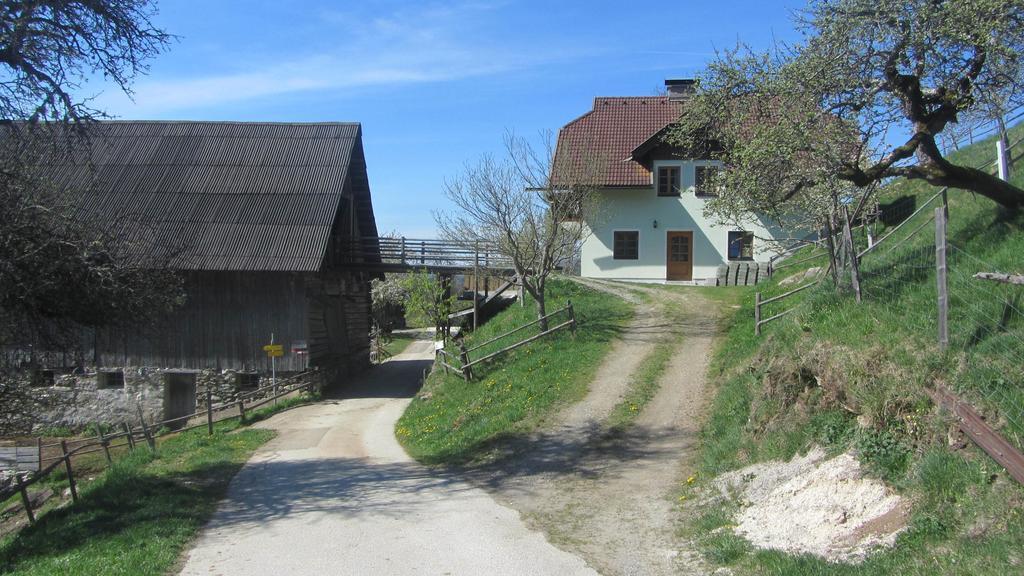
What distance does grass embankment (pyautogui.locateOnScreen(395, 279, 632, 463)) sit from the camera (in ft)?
51.0

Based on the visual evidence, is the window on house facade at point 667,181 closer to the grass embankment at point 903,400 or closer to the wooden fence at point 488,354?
the wooden fence at point 488,354

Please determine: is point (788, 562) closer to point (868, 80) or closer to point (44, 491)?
point (868, 80)

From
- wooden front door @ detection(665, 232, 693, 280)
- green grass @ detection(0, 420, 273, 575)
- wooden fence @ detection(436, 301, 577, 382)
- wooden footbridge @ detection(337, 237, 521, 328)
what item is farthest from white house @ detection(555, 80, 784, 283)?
green grass @ detection(0, 420, 273, 575)

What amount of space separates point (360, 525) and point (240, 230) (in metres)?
18.2

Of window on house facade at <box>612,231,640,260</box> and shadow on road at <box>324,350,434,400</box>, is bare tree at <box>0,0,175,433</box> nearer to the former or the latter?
shadow on road at <box>324,350,434,400</box>

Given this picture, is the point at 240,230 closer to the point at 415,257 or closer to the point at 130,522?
the point at 415,257

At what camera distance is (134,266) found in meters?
13.4

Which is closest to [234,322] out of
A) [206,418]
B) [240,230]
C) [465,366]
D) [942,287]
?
[240,230]

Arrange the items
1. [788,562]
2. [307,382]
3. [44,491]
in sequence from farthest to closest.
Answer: [307,382] < [44,491] < [788,562]

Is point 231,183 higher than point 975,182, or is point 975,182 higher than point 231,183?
point 231,183

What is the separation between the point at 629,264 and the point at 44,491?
2009cm

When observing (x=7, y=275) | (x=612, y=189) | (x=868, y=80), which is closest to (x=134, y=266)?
(x=7, y=275)

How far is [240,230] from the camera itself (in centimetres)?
2606

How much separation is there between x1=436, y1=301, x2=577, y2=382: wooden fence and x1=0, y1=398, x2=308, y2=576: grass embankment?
18.5ft
